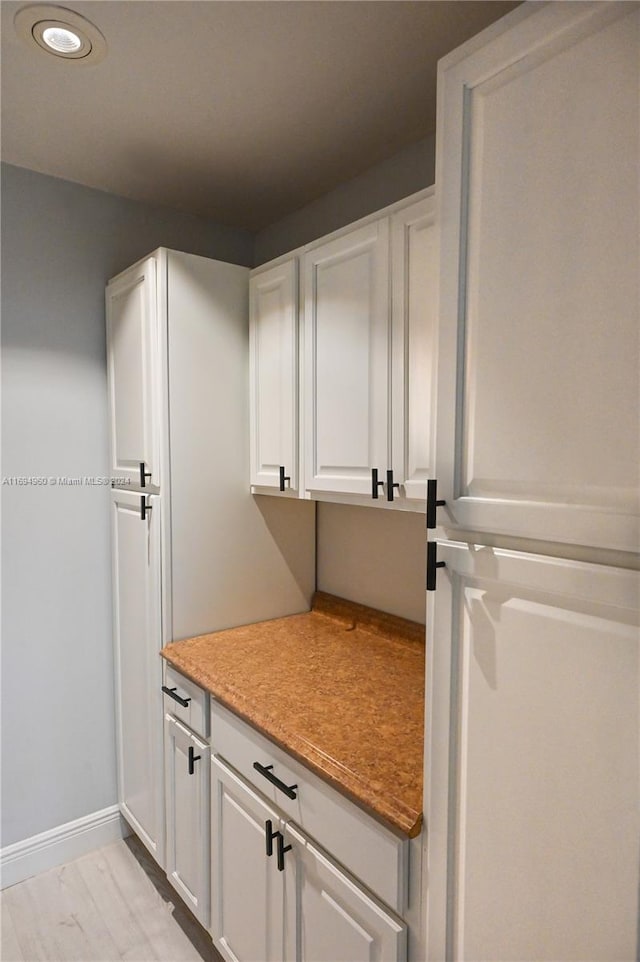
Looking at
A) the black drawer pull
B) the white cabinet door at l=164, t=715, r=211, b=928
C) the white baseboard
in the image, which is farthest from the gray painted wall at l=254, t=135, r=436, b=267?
the white baseboard

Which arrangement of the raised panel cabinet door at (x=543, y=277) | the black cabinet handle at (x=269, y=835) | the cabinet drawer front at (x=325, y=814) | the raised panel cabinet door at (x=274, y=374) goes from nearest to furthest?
the raised panel cabinet door at (x=543, y=277) < the cabinet drawer front at (x=325, y=814) < the black cabinet handle at (x=269, y=835) < the raised panel cabinet door at (x=274, y=374)

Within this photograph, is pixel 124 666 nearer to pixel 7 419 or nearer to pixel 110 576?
pixel 110 576

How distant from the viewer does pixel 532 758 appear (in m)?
0.86

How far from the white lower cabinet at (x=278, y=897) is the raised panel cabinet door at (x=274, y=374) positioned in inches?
37.5

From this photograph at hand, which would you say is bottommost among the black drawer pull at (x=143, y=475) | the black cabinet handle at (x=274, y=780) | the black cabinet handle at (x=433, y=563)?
the black cabinet handle at (x=274, y=780)

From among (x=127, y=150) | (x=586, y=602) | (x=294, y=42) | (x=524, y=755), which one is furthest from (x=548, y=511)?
(x=127, y=150)

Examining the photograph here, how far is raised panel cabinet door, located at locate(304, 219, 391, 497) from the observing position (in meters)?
1.50

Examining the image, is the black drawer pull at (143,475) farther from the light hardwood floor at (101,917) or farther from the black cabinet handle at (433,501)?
the light hardwood floor at (101,917)

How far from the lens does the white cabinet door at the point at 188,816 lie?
5.64 feet

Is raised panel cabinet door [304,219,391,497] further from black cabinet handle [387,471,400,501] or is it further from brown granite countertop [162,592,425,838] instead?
brown granite countertop [162,592,425,838]

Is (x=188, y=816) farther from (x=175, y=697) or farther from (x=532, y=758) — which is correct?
(x=532, y=758)

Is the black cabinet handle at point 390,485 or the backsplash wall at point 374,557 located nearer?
the black cabinet handle at point 390,485

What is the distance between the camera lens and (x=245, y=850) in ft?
5.04

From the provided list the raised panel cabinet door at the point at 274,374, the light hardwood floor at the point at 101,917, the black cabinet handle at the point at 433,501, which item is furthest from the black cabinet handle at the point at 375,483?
the light hardwood floor at the point at 101,917
